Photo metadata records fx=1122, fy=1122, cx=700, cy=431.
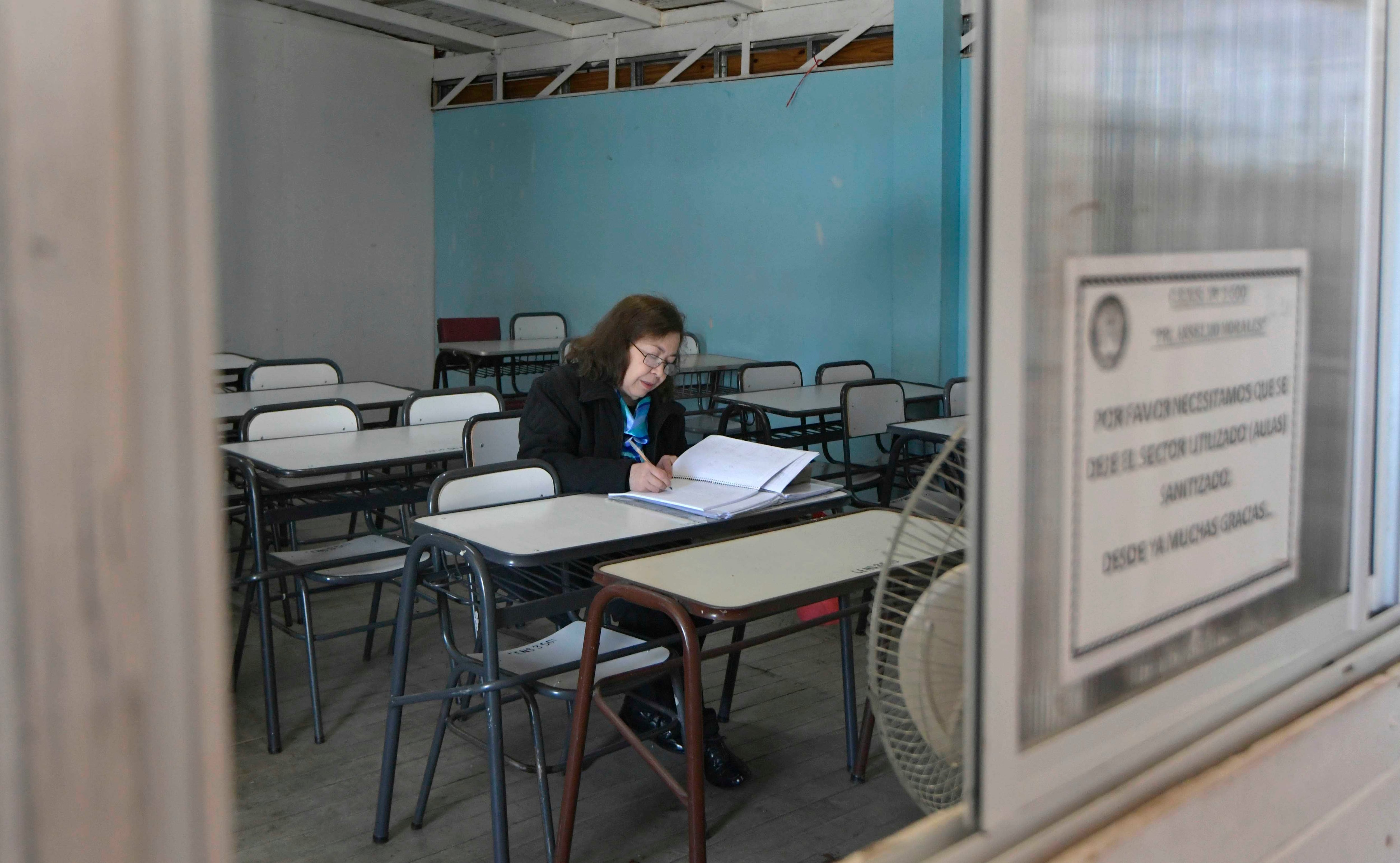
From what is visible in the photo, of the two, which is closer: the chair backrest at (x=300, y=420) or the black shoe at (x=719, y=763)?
the black shoe at (x=719, y=763)

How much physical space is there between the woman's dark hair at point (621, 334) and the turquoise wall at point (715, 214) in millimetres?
2849

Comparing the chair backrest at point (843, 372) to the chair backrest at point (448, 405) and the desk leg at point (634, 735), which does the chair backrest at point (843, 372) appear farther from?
the desk leg at point (634, 735)

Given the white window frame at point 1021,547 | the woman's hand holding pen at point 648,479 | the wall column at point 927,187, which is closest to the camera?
the white window frame at point 1021,547

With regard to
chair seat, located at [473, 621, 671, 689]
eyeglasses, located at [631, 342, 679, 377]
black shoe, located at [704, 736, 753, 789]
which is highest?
eyeglasses, located at [631, 342, 679, 377]

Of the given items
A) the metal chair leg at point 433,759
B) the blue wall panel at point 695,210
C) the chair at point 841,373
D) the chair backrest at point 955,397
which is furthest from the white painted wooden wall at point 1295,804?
the blue wall panel at point 695,210

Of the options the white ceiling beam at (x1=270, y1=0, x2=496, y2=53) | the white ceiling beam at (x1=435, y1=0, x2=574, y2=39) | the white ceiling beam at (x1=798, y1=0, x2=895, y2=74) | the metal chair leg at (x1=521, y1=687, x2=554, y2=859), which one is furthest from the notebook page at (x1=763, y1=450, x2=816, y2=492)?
the white ceiling beam at (x1=270, y1=0, x2=496, y2=53)

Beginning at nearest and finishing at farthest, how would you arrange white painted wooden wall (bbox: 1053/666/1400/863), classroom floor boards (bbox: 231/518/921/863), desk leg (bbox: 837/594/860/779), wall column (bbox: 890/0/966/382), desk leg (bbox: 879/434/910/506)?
white painted wooden wall (bbox: 1053/666/1400/863)
classroom floor boards (bbox: 231/518/921/863)
desk leg (bbox: 837/594/860/779)
desk leg (bbox: 879/434/910/506)
wall column (bbox: 890/0/966/382)

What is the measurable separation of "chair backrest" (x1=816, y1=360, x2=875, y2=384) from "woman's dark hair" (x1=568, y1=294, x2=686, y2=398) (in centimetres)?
231

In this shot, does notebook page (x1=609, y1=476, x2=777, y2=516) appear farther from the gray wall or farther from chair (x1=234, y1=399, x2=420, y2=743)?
the gray wall

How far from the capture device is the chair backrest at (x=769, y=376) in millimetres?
5023

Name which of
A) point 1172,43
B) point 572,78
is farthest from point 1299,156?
point 572,78

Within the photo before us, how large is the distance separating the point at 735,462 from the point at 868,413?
1.75 metres

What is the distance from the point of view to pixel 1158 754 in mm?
1045

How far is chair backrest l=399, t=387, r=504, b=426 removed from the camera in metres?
3.75
